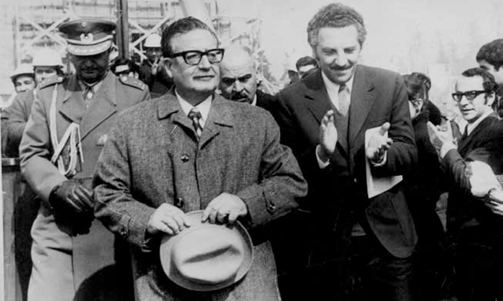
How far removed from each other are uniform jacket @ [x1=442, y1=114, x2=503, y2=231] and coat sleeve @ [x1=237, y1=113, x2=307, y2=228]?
1122 mm

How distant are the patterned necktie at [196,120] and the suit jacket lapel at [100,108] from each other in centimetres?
99

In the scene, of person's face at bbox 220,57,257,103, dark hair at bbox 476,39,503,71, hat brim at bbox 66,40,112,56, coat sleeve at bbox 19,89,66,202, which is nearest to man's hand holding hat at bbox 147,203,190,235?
coat sleeve at bbox 19,89,66,202

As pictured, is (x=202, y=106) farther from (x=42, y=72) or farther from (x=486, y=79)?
(x=42, y=72)

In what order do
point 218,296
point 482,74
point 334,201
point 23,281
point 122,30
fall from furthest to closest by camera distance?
1. point 122,30
2. point 482,74
3. point 23,281
4. point 334,201
5. point 218,296

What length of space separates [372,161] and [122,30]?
2.90m

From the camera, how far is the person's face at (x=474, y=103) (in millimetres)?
4836

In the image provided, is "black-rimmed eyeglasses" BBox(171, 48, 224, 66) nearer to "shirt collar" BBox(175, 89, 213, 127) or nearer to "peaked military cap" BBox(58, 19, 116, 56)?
"shirt collar" BBox(175, 89, 213, 127)

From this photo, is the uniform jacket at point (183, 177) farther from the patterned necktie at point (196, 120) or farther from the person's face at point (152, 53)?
the person's face at point (152, 53)

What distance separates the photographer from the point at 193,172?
10.3 feet

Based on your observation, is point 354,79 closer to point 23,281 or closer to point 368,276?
point 368,276

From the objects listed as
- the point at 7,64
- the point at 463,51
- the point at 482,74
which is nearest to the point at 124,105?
the point at 7,64

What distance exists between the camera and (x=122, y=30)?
570cm

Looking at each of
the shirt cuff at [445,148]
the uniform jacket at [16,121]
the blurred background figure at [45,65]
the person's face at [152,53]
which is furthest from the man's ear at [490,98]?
the blurred background figure at [45,65]

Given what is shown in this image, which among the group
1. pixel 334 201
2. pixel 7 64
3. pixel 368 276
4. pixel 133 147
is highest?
pixel 7 64
